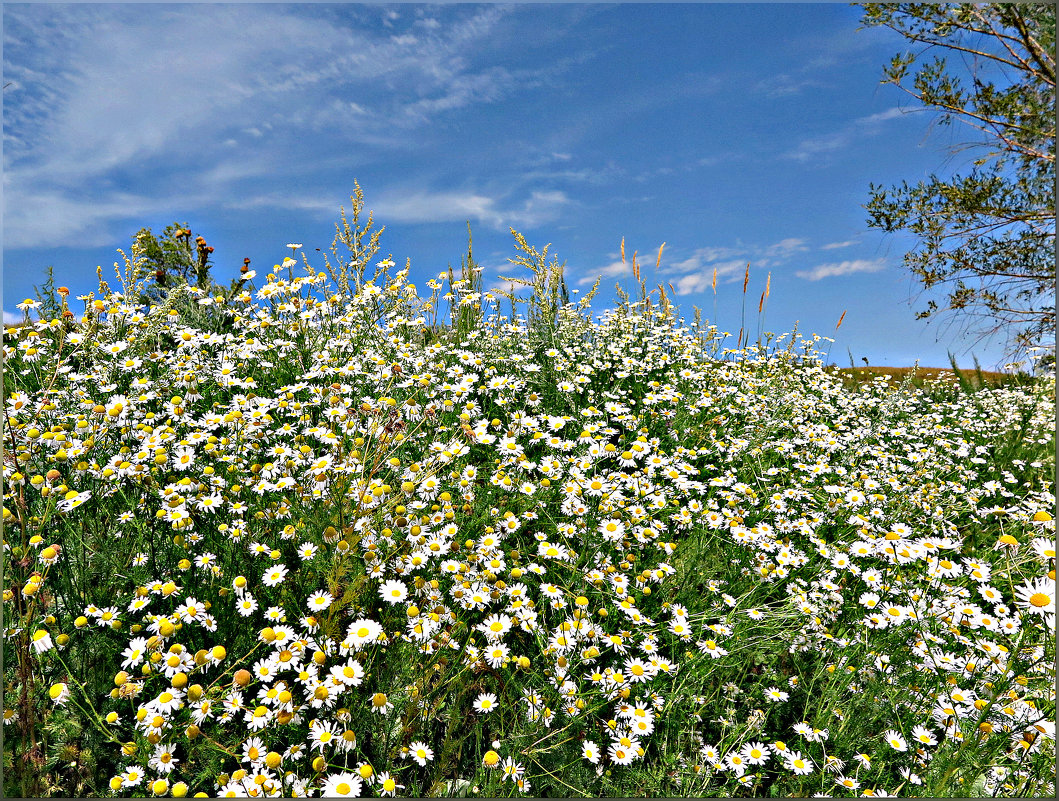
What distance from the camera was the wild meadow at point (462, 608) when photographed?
1892mm

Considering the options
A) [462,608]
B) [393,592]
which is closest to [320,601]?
[393,592]

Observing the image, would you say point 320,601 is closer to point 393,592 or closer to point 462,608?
point 393,592

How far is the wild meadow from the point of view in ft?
6.21

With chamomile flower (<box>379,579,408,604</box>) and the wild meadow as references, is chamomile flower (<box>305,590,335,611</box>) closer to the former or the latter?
the wild meadow

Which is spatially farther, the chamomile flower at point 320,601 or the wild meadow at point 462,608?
the chamomile flower at point 320,601

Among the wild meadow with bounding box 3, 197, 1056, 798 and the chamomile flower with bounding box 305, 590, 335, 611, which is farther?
the chamomile flower with bounding box 305, 590, 335, 611

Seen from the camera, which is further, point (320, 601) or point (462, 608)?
point (462, 608)

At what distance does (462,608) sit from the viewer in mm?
2287

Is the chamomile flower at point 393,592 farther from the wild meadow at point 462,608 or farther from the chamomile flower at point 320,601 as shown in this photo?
the chamomile flower at point 320,601

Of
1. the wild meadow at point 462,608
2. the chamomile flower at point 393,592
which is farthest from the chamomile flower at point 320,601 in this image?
the chamomile flower at point 393,592

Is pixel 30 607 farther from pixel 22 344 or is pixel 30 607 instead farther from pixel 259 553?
pixel 22 344

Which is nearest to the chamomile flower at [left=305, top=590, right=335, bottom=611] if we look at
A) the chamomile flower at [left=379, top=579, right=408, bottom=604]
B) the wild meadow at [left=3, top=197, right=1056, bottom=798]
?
the wild meadow at [left=3, top=197, right=1056, bottom=798]

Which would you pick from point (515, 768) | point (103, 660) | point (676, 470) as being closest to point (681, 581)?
point (676, 470)

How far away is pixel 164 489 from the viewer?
2.59m
